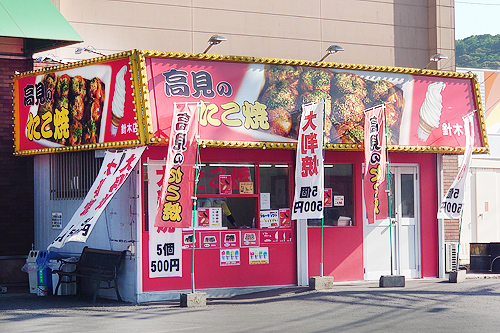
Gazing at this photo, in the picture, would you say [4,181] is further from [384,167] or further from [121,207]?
[384,167]

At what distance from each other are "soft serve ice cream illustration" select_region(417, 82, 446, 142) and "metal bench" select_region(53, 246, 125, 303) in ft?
22.9

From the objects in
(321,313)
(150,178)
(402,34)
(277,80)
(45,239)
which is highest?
(402,34)

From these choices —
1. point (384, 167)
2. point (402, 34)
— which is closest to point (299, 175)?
point (384, 167)

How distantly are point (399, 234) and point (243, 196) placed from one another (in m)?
3.91

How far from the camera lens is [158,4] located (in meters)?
16.6

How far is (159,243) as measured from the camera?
13070mm

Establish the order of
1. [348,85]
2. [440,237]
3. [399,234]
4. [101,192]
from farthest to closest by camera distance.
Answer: [440,237] → [399,234] → [348,85] → [101,192]

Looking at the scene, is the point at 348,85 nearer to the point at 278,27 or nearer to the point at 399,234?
the point at 399,234

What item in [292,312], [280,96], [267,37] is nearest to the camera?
[292,312]

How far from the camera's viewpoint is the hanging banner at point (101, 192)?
12.0 meters

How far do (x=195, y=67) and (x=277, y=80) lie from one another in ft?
5.73

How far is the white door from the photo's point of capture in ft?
49.7

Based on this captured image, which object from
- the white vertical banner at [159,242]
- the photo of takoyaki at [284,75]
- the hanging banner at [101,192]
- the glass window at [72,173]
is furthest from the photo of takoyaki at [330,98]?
the glass window at [72,173]

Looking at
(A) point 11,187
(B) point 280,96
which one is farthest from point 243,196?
(A) point 11,187
